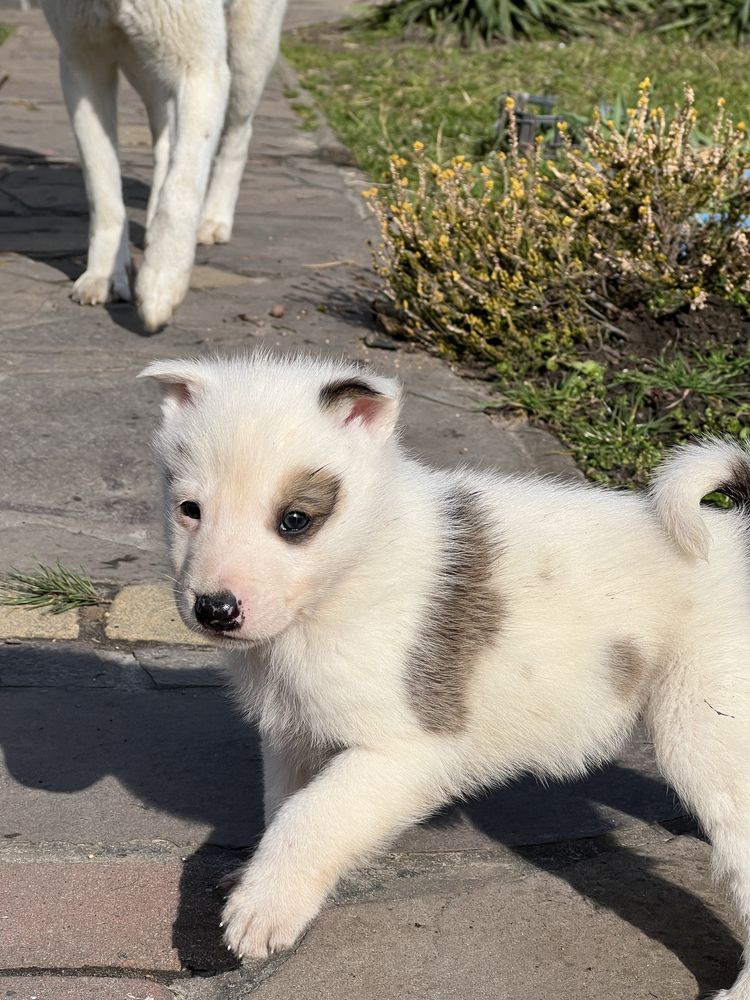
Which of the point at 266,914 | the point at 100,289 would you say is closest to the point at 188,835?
the point at 266,914

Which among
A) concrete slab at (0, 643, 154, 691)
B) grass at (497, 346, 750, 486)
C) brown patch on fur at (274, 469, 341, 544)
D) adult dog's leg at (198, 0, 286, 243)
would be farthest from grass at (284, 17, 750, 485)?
brown patch on fur at (274, 469, 341, 544)

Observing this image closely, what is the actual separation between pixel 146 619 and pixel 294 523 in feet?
4.45

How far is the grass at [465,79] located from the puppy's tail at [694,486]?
22.5 ft

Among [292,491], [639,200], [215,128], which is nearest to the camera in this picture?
[292,491]

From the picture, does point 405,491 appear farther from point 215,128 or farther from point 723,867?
point 215,128

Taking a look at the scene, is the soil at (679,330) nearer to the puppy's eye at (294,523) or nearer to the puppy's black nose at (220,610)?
the puppy's eye at (294,523)

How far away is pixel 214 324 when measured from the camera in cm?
602

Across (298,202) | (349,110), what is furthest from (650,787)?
(349,110)

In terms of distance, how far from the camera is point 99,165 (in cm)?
611

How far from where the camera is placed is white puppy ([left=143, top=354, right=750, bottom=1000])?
2.42 meters

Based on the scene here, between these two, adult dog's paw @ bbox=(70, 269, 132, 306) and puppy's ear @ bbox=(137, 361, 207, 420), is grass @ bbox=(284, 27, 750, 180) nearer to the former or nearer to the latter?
adult dog's paw @ bbox=(70, 269, 132, 306)

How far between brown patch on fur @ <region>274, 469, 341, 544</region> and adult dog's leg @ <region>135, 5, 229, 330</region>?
3175 mm

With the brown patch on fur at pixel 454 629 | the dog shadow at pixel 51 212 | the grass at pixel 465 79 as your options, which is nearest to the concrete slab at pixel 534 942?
the brown patch on fur at pixel 454 629

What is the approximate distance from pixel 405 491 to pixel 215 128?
11.7 feet
